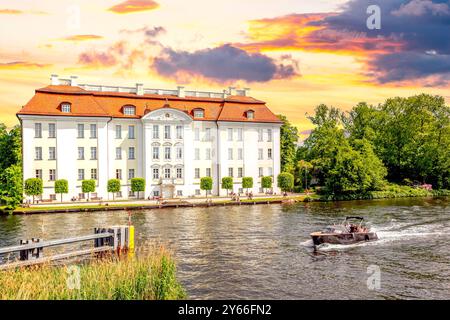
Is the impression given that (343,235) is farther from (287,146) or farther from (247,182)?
(287,146)

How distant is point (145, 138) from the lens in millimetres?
82562

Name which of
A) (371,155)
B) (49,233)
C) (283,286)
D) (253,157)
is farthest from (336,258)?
(371,155)

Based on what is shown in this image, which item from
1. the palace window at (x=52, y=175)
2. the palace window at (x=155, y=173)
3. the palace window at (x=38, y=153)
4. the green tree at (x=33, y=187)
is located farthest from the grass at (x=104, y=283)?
the palace window at (x=155, y=173)

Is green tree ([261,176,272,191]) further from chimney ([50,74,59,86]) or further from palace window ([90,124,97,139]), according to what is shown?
chimney ([50,74,59,86])

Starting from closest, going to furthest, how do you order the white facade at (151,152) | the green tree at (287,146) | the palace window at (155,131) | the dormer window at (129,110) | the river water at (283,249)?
1. the river water at (283,249)
2. the white facade at (151,152)
3. the dormer window at (129,110)
4. the palace window at (155,131)
5. the green tree at (287,146)

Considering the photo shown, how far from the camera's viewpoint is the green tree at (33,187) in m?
Answer: 72.3

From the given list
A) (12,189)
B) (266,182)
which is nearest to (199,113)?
(266,182)

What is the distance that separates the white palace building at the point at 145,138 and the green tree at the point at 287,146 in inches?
528

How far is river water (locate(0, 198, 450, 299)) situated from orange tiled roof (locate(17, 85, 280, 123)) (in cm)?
2254

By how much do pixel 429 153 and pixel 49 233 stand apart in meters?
82.1

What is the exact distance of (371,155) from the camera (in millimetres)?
95562

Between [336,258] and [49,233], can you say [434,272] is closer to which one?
[336,258]

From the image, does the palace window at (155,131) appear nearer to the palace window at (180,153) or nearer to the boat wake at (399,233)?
the palace window at (180,153)

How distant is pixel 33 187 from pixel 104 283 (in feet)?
183
